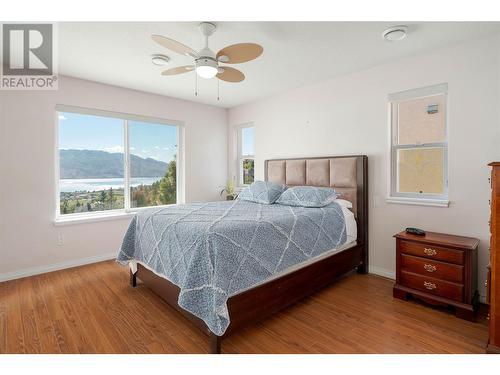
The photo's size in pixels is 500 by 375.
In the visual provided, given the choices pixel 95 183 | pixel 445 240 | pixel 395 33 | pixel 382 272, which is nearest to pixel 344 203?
pixel 382 272

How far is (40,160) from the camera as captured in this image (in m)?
3.27

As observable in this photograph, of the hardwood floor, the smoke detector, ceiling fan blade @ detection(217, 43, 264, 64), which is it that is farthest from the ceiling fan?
the hardwood floor

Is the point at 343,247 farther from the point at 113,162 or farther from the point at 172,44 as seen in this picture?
the point at 113,162

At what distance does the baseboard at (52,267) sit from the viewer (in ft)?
10.1

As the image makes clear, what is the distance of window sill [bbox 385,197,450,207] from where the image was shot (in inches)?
105

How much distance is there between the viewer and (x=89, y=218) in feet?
12.0

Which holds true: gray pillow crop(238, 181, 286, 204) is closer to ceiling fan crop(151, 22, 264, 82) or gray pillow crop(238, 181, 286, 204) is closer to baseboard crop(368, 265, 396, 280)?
baseboard crop(368, 265, 396, 280)

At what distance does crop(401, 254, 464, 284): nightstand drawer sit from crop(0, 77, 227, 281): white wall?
379 cm

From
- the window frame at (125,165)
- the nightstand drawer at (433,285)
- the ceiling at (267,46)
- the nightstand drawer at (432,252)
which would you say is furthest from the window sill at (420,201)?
the window frame at (125,165)

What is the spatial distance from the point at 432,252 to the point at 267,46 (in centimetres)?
253

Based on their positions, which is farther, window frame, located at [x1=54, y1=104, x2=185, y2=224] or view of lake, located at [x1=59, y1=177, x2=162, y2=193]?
view of lake, located at [x1=59, y1=177, x2=162, y2=193]
